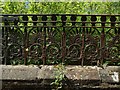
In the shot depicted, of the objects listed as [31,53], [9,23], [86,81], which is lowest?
[86,81]

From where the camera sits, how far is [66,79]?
3.68 meters

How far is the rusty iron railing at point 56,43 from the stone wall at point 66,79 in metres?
0.23

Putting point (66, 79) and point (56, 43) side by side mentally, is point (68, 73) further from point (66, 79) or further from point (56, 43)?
point (56, 43)

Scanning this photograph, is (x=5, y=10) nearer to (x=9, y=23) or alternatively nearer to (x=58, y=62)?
(x=9, y=23)

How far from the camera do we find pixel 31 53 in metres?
4.02

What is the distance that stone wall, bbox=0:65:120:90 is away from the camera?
3.67 metres

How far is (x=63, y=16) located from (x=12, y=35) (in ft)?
2.45

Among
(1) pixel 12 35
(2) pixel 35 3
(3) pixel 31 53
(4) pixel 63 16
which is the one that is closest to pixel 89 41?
(4) pixel 63 16

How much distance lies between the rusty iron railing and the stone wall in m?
0.23

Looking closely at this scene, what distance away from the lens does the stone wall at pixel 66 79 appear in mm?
3672

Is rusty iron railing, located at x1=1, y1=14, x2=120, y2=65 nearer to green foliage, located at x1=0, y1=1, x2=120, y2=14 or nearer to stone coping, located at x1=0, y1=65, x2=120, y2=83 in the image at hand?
stone coping, located at x1=0, y1=65, x2=120, y2=83

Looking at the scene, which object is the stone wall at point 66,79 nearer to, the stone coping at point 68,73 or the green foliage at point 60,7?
the stone coping at point 68,73

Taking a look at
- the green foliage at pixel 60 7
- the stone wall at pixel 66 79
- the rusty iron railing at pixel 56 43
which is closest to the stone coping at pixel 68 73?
the stone wall at pixel 66 79

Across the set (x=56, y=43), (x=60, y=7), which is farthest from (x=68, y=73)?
(x=60, y=7)
